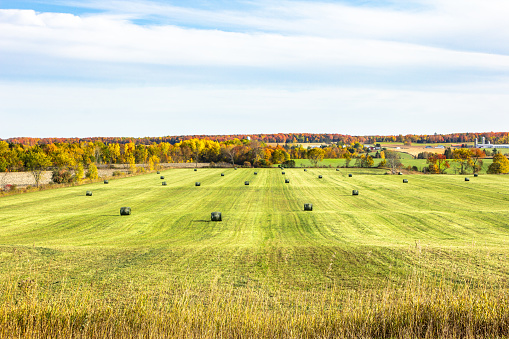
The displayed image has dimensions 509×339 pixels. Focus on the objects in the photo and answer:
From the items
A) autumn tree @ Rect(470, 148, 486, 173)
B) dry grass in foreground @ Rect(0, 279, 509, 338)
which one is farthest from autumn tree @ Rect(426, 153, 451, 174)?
dry grass in foreground @ Rect(0, 279, 509, 338)

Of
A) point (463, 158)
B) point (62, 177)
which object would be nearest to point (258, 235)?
point (62, 177)

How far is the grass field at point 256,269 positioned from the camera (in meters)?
8.84

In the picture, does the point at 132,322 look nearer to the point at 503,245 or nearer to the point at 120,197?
the point at 503,245

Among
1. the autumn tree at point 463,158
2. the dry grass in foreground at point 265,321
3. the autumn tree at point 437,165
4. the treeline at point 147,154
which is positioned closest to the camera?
the dry grass in foreground at point 265,321

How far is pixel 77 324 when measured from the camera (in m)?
8.90

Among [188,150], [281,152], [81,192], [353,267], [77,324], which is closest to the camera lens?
[77,324]

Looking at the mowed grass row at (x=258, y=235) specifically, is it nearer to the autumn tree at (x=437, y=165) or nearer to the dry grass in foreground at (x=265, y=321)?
the dry grass in foreground at (x=265, y=321)

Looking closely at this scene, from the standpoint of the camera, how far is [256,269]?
1519 centimetres

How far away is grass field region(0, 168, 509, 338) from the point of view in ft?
29.0

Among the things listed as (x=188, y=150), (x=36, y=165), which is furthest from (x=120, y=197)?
(x=188, y=150)

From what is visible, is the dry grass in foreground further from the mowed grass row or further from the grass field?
the mowed grass row

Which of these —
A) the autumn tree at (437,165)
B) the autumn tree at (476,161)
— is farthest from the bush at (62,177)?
the autumn tree at (476,161)

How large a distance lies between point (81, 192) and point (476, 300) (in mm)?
A: 51280

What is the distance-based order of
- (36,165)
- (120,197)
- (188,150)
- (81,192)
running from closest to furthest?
1. (120,197)
2. (81,192)
3. (36,165)
4. (188,150)
